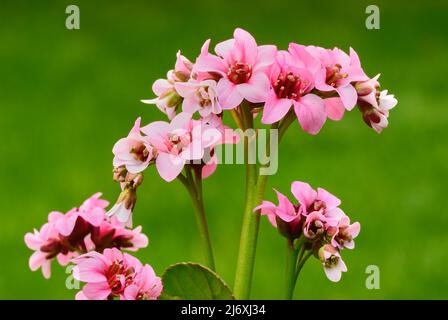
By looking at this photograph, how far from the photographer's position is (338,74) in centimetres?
99

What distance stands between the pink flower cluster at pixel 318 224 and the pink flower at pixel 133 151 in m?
0.12

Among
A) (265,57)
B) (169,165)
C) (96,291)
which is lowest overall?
(96,291)

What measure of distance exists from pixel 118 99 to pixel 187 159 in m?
2.90

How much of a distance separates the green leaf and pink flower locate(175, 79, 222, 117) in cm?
15

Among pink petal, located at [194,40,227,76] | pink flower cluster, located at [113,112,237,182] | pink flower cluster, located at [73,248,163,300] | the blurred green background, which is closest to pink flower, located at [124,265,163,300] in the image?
pink flower cluster, located at [73,248,163,300]

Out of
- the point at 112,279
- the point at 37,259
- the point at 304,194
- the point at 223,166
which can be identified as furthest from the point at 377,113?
the point at 223,166

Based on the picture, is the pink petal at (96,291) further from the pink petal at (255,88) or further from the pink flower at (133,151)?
the pink petal at (255,88)

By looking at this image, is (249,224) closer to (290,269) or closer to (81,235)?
(290,269)

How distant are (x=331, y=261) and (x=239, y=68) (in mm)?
210

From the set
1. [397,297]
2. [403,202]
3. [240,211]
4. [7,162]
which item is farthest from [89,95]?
[397,297]

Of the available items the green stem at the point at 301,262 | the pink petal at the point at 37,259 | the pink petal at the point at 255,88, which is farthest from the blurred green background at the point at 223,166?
the pink petal at the point at 255,88

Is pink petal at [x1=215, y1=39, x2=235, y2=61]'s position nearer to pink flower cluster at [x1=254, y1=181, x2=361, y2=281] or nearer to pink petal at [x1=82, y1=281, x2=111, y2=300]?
pink flower cluster at [x1=254, y1=181, x2=361, y2=281]

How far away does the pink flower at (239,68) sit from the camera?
937 millimetres
